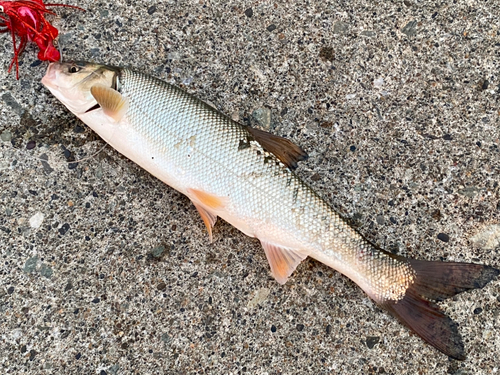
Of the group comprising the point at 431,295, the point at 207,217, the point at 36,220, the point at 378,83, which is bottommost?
the point at 36,220

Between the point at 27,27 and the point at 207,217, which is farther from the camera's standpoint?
the point at 27,27

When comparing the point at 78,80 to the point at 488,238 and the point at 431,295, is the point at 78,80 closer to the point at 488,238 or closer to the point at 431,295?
the point at 431,295

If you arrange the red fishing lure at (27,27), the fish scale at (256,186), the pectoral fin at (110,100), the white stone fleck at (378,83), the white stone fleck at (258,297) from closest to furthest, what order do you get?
the fish scale at (256,186) → the pectoral fin at (110,100) → the white stone fleck at (258,297) → the red fishing lure at (27,27) → the white stone fleck at (378,83)

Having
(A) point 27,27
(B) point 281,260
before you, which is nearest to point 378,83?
(B) point 281,260

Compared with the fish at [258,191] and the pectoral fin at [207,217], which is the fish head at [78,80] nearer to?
the fish at [258,191]

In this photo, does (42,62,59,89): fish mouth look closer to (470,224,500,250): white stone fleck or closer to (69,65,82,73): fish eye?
(69,65,82,73): fish eye

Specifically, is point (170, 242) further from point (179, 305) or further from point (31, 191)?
point (31, 191)

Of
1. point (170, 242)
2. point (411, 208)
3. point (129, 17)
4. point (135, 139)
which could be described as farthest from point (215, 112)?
point (411, 208)

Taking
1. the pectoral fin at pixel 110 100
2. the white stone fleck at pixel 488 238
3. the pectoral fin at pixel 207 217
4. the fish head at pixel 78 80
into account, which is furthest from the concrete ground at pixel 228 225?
the pectoral fin at pixel 110 100
